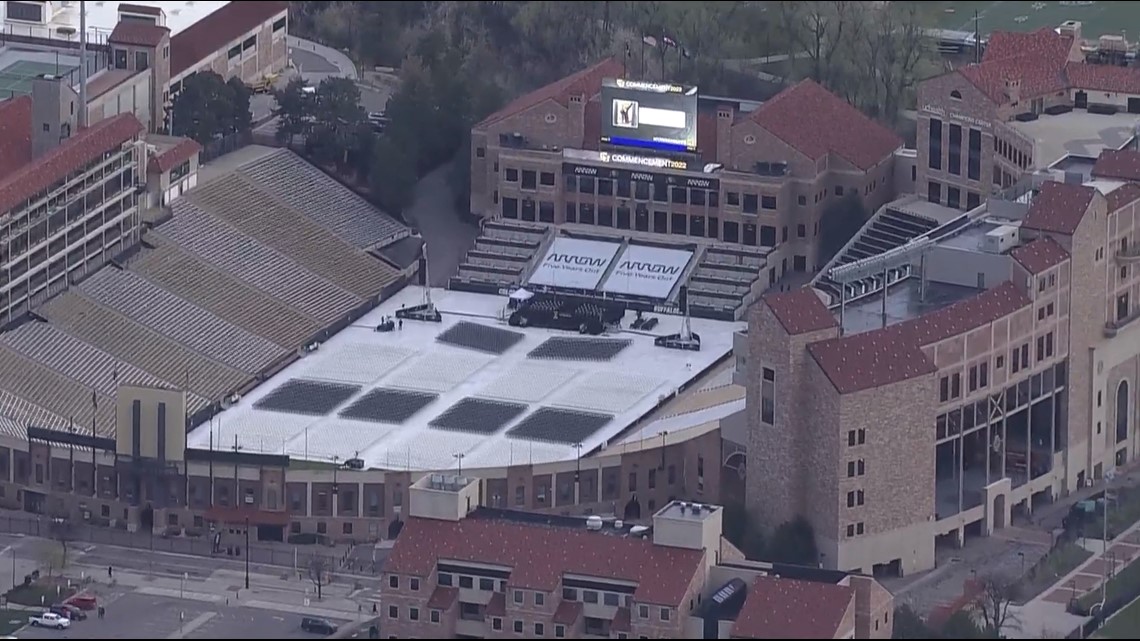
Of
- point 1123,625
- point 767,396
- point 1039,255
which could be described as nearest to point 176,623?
point 767,396

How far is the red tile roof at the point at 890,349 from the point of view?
Result: 18775 cm

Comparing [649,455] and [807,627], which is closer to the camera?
[807,627]

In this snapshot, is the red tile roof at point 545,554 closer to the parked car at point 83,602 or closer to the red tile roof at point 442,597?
the red tile roof at point 442,597

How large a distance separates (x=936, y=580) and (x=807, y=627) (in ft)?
59.5

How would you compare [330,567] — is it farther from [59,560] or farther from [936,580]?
[936,580]

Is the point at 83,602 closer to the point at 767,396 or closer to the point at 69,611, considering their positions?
the point at 69,611

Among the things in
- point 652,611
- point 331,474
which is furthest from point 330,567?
point 652,611

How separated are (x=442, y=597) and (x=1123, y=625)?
25919mm

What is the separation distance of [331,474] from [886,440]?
76.7 feet

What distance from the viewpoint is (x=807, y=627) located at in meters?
174

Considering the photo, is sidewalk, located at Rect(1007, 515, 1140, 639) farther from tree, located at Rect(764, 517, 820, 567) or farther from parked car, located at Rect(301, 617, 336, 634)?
parked car, located at Rect(301, 617, 336, 634)

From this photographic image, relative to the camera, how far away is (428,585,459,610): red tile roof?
181000mm

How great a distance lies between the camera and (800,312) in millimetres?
188500

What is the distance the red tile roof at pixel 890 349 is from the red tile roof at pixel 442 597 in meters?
17.4
